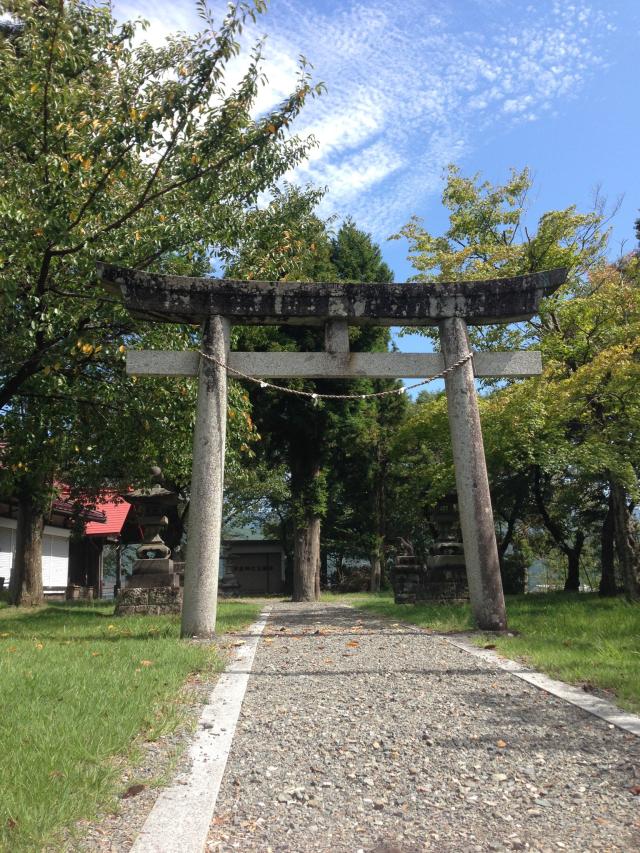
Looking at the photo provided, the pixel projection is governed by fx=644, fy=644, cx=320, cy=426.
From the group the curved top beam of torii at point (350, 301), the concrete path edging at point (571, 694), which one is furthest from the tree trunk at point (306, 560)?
the concrete path edging at point (571, 694)

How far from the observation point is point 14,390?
10.0 m

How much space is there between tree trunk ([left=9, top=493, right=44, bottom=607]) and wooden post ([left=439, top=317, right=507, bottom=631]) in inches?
457

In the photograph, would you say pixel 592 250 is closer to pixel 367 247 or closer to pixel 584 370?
pixel 584 370

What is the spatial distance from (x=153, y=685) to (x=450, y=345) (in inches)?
228

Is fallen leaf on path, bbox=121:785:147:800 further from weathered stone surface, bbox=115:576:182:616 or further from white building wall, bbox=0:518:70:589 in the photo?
white building wall, bbox=0:518:70:589

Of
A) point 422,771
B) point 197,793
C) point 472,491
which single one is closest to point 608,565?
point 472,491

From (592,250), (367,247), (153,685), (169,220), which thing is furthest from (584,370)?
(367,247)

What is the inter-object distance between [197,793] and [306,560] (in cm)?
1778

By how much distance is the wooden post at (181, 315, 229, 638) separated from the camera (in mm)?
7562

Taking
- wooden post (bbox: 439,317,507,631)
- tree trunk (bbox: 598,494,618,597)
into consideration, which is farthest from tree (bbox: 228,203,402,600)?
wooden post (bbox: 439,317,507,631)

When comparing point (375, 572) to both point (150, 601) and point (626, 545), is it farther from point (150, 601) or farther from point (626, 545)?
point (150, 601)

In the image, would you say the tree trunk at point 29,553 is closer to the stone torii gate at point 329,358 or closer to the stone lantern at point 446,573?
the stone lantern at point 446,573

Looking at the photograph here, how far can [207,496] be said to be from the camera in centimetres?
775

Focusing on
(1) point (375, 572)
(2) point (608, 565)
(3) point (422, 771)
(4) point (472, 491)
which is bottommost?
(3) point (422, 771)
